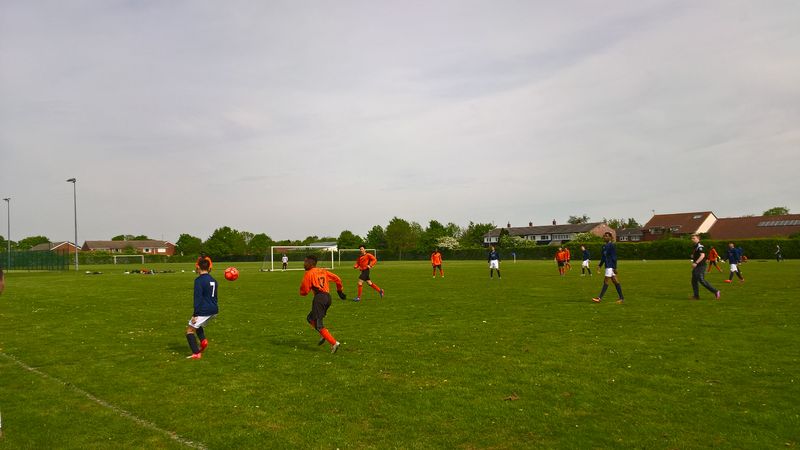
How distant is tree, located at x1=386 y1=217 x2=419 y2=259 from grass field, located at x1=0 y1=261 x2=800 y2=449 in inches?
4470

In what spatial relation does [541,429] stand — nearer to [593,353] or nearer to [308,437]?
[308,437]

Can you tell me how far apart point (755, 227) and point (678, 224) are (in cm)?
1594

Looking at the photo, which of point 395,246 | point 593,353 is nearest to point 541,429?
point 593,353

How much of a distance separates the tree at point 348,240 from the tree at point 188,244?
46.7m

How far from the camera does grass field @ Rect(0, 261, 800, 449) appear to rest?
20.2ft

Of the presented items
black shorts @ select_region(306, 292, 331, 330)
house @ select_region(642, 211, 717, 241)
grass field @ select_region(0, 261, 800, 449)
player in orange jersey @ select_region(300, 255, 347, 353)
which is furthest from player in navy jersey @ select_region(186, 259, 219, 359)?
house @ select_region(642, 211, 717, 241)

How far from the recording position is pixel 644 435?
5.94m

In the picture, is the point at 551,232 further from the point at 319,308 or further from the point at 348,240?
the point at 319,308

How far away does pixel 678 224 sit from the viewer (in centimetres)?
11694

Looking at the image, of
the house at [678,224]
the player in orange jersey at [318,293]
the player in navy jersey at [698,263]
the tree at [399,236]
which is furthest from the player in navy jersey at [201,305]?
the tree at [399,236]

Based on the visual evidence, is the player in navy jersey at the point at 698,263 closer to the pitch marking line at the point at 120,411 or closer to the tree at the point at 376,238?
the pitch marking line at the point at 120,411

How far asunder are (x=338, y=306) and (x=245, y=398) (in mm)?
11602

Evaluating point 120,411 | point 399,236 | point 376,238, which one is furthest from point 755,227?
point 120,411

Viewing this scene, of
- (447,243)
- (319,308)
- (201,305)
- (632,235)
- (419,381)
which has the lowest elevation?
(419,381)
